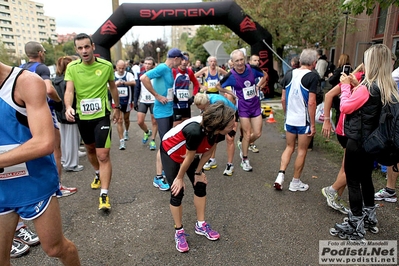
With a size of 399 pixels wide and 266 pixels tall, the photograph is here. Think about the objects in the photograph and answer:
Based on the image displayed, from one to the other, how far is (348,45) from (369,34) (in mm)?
2796

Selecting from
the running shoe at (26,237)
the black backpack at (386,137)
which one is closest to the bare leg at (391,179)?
the black backpack at (386,137)

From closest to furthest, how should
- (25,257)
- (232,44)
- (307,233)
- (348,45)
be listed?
(25,257), (307,233), (348,45), (232,44)

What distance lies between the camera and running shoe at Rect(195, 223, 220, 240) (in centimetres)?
294

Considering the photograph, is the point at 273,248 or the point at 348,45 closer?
the point at 273,248

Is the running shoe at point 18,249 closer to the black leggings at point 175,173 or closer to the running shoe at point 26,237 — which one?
the running shoe at point 26,237

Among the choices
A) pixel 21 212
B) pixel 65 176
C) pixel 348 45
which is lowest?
pixel 65 176

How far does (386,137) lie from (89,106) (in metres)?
3.28

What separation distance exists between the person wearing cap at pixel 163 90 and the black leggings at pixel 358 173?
2.49 m

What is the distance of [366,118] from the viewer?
260cm

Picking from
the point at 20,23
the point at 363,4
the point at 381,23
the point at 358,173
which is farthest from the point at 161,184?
the point at 20,23

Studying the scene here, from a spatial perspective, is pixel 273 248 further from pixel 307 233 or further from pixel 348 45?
pixel 348 45

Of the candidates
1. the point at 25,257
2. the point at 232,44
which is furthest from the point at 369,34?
the point at 25,257

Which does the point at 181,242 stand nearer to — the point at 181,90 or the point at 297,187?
the point at 297,187

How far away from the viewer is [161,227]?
3188 millimetres
